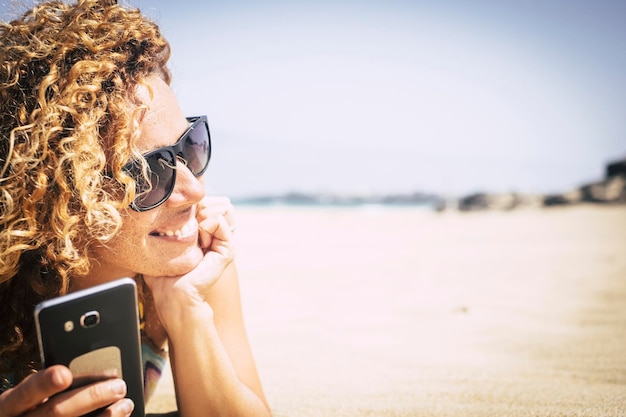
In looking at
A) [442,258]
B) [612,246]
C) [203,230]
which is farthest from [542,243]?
[203,230]

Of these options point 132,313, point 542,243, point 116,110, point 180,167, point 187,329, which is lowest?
point 542,243

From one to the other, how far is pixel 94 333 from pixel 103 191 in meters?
0.58

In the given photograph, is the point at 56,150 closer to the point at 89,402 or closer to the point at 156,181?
the point at 156,181

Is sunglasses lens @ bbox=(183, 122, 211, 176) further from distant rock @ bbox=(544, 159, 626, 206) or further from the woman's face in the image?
distant rock @ bbox=(544, 159, 626, 206)

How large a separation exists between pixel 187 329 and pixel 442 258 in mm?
7631

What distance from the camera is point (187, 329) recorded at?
1.74 meters

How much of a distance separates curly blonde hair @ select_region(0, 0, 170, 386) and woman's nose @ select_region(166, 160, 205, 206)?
0.21 metres

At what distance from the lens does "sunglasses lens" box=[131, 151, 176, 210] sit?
1708mm

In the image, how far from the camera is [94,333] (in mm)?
1286

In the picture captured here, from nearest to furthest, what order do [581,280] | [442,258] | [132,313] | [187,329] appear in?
[132,313] → [187,329] → [581,280] → [442,258]

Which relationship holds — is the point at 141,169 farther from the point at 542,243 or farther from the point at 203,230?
the point at 542,243

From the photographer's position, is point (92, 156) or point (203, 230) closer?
point (92, 156)

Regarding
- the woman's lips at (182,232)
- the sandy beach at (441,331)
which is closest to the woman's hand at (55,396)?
the woman's lips at (182,232)

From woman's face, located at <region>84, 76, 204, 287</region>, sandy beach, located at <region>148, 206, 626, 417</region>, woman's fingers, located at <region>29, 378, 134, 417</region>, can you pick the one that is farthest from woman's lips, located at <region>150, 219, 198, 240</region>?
sandy beach, located at <region>148, 206, 626, 417</region>
